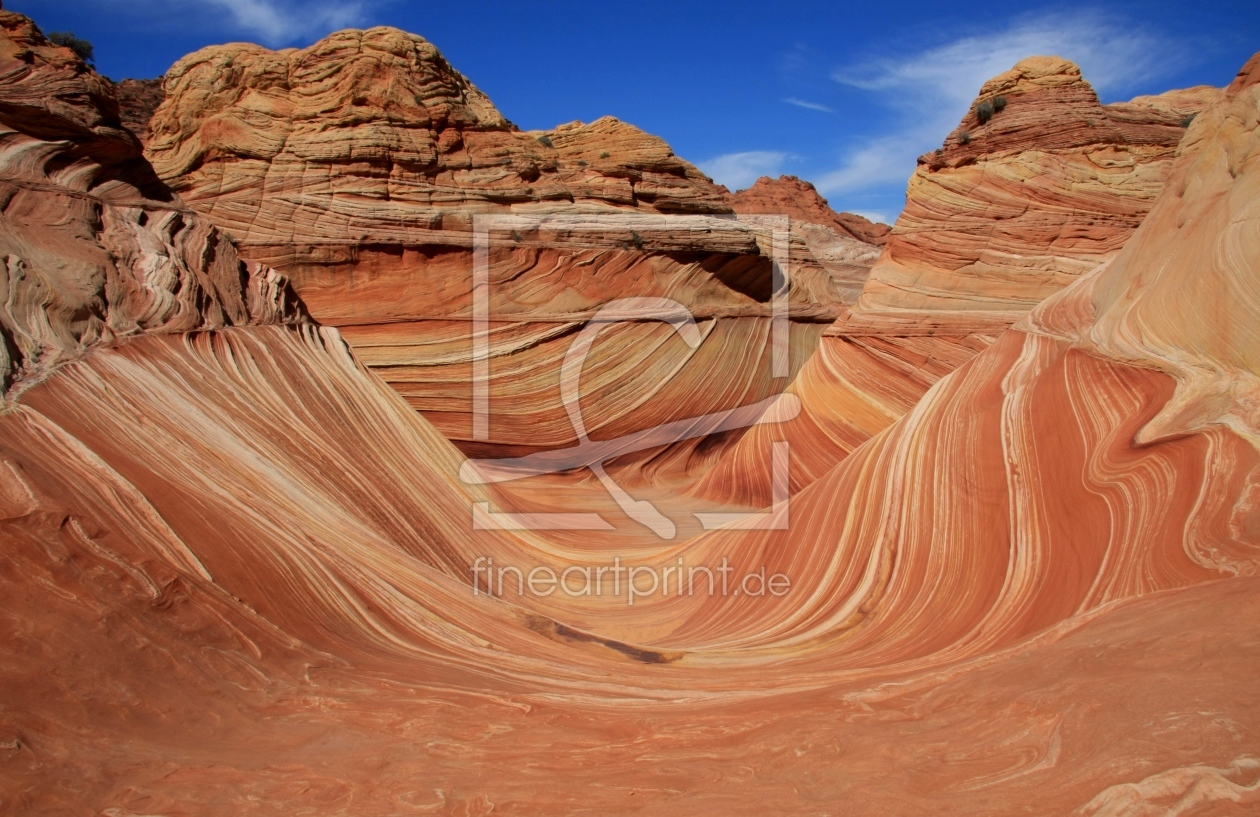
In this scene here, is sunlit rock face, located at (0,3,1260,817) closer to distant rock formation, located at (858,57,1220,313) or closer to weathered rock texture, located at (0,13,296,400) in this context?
weathered rock texture, located at (0,13,296,400)

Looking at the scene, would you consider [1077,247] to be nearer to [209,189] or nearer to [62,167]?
[62,167]

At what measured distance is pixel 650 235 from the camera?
13.8 meters

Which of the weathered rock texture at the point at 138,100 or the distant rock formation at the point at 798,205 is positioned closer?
the weathered rock texture at the point at 138,100

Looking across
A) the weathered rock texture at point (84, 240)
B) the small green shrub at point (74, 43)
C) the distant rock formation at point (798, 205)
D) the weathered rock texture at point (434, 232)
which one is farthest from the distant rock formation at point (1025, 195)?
the distant rock formation at point (798, 205)

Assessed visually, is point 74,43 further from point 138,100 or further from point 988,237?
point 988,237

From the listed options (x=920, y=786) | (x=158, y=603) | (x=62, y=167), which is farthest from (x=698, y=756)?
(x=62, y=167)

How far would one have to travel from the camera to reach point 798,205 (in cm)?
3616

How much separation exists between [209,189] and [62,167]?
18.6 ft

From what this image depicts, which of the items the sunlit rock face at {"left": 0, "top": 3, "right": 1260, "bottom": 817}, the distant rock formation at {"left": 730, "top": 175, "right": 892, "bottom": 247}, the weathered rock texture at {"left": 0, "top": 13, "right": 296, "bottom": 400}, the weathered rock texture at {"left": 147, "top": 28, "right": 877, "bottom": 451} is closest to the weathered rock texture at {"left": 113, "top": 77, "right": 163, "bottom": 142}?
the weathered rock texture at {"left": 147, "top": 28, "right": 877, "bottom": 451}

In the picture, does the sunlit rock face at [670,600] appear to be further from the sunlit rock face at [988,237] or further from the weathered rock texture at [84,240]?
the sunlit rock face at [988,237]

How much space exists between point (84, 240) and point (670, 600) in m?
5.22

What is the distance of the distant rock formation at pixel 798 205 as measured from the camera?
1394 inches

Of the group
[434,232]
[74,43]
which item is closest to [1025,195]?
[434,232]

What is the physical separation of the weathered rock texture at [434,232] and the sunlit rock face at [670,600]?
177 inches
